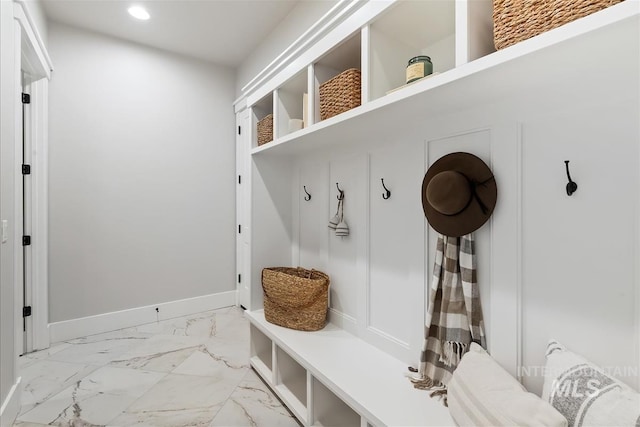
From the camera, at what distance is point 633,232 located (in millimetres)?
870

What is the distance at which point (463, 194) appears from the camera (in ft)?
3.93

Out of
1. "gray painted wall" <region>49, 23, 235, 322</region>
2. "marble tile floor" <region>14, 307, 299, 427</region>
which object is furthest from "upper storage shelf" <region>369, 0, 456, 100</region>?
"gray painted wall" <region>49, 23, 235, 322</region>

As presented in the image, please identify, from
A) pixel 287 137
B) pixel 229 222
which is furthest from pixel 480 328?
pixel 229 222

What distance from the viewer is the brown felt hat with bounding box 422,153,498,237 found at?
1190 mm

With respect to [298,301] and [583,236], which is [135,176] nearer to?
[298,301]

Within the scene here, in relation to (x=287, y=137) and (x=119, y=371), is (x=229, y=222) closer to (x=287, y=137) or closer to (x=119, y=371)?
(x=119, y=371)

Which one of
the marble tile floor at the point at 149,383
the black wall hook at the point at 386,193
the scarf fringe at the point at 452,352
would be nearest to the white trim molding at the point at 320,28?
the black wall hook at the point at 386,193

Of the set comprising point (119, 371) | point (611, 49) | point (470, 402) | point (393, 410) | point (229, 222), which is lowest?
point (119, 371)

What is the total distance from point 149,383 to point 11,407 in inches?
26.3

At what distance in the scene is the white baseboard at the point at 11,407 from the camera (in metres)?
1.57

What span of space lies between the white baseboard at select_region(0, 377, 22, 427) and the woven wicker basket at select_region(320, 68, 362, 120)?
2.24 m

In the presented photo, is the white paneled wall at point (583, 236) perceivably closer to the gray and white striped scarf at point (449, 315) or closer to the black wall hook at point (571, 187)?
the black wall hook at point (571, 187)

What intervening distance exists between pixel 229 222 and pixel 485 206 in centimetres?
296

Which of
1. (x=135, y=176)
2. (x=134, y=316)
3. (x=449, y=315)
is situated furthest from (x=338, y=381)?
(x=135, y=176)
